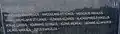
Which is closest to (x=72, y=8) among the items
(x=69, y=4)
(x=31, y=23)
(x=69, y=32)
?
(x=69, y=4)

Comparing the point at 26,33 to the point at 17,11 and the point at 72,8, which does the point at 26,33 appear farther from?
the point at 72,8

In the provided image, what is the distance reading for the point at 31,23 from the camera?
1352 mm

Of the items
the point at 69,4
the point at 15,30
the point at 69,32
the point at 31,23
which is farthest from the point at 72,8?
the point at 15,30

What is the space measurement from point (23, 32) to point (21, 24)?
0.23ft

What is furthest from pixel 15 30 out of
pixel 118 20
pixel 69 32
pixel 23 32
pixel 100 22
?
pixel 118 20

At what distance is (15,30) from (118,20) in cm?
84

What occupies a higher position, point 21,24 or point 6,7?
point 6,7

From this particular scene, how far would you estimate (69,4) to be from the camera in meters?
1.33

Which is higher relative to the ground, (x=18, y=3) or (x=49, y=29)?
(x=18, y=3)

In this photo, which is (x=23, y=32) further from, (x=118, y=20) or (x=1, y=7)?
(x=118, y=20)

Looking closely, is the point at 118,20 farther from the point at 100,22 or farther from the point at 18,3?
the point at 18,3

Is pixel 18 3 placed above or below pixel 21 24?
above

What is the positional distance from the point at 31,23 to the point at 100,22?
21.9 inches

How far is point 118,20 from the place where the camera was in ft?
4.51
